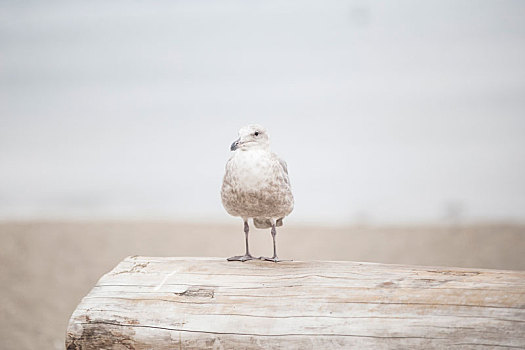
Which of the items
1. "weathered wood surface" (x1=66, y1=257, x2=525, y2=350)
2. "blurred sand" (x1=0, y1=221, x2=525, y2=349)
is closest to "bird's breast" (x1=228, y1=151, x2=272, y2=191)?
"weathered wood surface" (x1=66, y1=257, x2=525, y2=350)

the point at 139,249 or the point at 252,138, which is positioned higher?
A: the point at 252,138

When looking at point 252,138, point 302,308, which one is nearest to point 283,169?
point 252,138

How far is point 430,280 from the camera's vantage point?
1959 millimetres

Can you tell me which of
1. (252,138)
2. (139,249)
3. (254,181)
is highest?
(252,138)

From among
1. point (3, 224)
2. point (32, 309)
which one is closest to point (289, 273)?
point (32, 309)

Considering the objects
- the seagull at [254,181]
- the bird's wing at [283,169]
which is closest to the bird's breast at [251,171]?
the seagull at [254,181]

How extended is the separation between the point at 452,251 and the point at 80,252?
132 inches

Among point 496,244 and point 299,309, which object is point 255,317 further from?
point 496,244

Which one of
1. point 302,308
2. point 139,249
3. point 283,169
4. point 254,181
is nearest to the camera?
point 302,308

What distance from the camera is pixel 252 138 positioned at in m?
2.41

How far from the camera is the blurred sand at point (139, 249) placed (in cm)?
462

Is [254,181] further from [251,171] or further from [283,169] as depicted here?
[283,169]

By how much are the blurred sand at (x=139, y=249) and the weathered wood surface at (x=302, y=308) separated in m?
2.71

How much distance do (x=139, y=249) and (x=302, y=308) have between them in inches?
139
